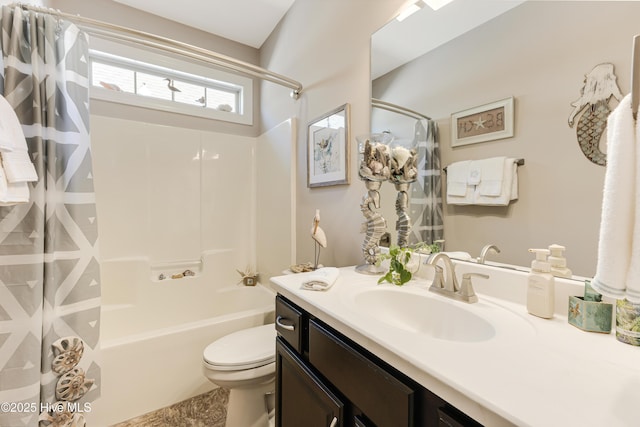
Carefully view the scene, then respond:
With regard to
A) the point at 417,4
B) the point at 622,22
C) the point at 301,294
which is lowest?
the point at 301,294

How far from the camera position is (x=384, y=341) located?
568 mm

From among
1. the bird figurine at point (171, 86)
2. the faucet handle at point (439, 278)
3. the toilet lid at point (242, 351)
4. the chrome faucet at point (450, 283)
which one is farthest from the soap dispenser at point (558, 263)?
the bird figurine at point (171, 86)

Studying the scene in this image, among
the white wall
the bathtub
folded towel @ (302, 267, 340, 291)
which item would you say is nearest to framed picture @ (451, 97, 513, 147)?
folded towel @ (302, 267, 340, 291)

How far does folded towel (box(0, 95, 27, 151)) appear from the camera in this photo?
0.96 meters

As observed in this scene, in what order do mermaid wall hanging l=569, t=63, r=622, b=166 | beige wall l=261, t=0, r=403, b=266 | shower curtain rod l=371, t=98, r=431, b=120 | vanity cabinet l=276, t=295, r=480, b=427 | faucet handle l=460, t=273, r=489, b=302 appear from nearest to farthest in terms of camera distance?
vanity cabinet l=276, t=295, r=480, b=427 → mermaid wall hanging l=569, t=63, r=622, b=166 → faucet handle l=460, t=273, r=489, b=302 → shower curtain rod l=371, t=98, r=431, b=120 → beige wall l=261, t=0, r=403, b=266

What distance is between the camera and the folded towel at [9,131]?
0.96 meters

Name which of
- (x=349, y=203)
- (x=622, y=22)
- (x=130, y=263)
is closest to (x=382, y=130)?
(x=349, y=203)

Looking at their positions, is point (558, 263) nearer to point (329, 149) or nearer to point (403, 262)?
point (403, 262)

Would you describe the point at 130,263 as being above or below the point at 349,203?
below

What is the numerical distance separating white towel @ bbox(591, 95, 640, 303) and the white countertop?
0.51ft

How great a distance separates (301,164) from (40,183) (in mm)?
1343

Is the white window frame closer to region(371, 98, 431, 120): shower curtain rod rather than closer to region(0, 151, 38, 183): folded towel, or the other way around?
region(0, 151, 38, 183): folded towel

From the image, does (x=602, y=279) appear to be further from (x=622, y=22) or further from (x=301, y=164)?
(x=301, y=164)

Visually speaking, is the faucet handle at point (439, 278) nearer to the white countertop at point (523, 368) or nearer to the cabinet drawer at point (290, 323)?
the white countertop at point (523, 368)
